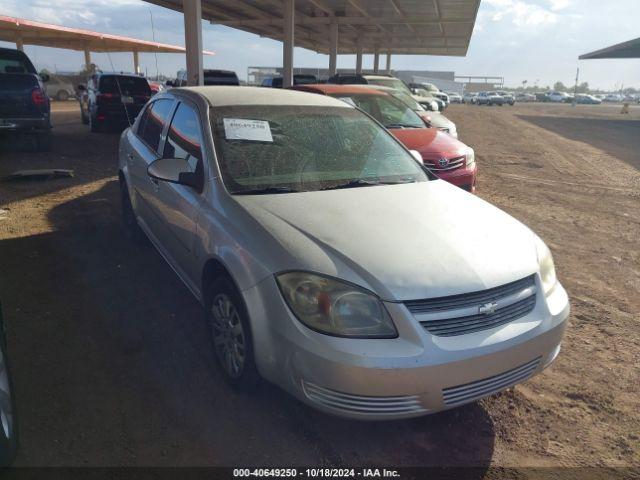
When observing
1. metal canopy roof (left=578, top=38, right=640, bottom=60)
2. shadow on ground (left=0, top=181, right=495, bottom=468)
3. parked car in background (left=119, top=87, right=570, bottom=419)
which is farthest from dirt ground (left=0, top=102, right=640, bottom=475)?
metal canopy roof (left=578, top=38, right=640, bottom=60)

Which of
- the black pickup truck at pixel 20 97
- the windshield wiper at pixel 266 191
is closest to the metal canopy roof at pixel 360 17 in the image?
the black pickup truck at pixel 20 97

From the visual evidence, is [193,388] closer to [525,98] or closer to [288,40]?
[288,40]

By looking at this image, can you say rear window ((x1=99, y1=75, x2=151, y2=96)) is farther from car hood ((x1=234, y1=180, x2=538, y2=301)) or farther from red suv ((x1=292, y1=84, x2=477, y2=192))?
car hood ((x1=234, y1=180, x2=538, y2=301))

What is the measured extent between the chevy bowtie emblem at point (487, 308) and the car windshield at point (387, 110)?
590 cm

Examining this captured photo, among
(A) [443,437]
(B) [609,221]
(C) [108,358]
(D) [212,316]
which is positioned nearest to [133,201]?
(C) [108,358]

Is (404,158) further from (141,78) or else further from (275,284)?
(141,78)

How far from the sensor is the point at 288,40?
714 inches

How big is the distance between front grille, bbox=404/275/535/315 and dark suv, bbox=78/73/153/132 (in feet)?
39.9

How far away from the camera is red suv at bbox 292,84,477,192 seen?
667cm

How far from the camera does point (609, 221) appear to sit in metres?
6.78

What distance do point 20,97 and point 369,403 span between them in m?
9.78

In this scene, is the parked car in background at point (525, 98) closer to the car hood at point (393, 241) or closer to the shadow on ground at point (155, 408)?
the car hood at point (393, 241)

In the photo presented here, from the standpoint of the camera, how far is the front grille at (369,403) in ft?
7.14

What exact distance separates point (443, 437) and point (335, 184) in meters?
1.67
